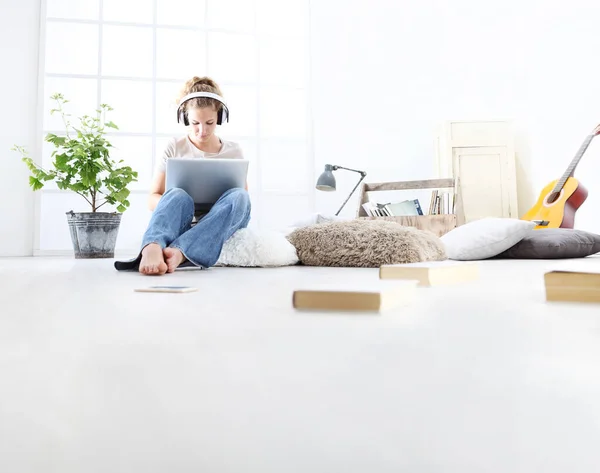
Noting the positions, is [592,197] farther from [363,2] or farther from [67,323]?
[67,323]

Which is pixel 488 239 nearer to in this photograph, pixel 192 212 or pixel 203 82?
pixel 192 212

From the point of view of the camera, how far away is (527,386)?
1.44ft

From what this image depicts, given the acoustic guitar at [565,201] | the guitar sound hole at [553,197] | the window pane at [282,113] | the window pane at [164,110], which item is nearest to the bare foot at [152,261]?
the acoustic guitar at [565,201]

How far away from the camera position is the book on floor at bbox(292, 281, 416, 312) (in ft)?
2.46

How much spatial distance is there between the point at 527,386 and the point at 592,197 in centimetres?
375

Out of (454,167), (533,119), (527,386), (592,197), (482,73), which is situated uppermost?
(482,73)

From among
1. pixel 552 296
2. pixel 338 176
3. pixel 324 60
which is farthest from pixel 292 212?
pixel 552 296

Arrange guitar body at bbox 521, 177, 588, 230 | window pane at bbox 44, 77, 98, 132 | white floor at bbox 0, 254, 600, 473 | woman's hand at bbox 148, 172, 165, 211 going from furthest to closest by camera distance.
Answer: window pane at bbox 44, 77, 98, 132 → guitar body at bbox 521, 177, 588, 230 → woman's hand at bbox 148, 172, 165, 211 → white floor at bbox 0, 254, 600, 473

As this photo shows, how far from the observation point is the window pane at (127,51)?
4527 mm

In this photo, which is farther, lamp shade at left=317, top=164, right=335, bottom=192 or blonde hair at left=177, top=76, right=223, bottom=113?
lamp shade at left=317, top=164, right=335, bottom=192

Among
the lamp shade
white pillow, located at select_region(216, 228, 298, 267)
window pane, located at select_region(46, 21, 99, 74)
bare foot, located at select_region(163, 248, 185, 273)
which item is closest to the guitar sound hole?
the lamp shade

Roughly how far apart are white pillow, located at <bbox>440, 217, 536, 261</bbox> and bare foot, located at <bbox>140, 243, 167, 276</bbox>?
1.29 m

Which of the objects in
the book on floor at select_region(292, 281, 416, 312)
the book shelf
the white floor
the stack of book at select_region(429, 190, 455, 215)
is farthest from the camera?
the stack of book at select_region(429, 190, 455, 215)

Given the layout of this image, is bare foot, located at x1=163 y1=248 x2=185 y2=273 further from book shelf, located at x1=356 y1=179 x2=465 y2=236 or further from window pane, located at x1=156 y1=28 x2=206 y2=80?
window pane, located at x1=156 y1=28 x2=206 y2=80
